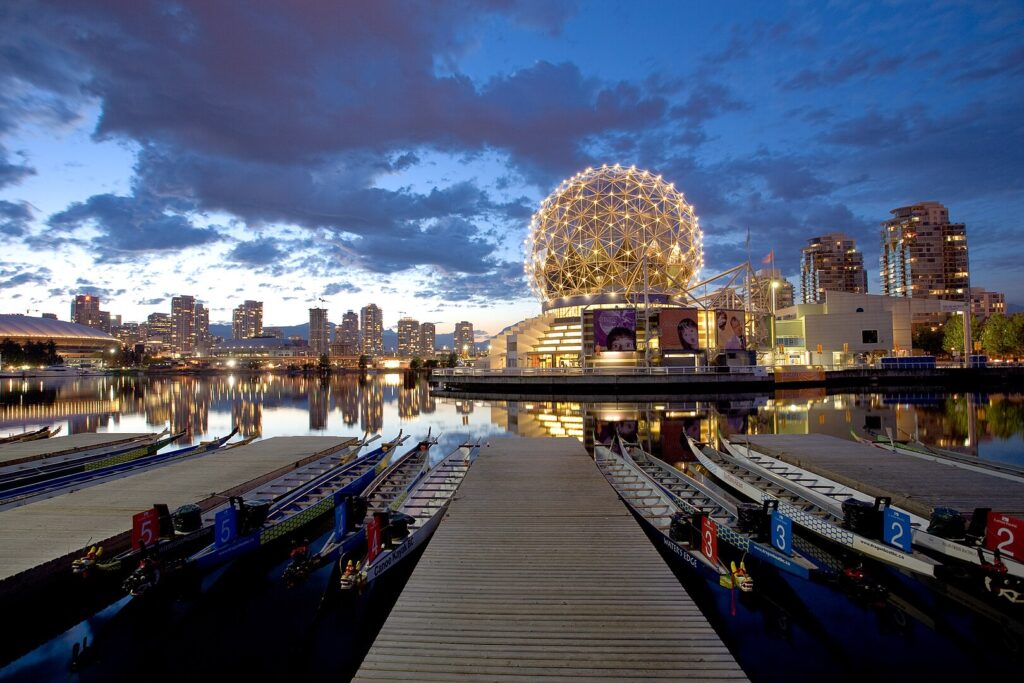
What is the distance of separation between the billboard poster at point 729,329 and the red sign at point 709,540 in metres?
57.6

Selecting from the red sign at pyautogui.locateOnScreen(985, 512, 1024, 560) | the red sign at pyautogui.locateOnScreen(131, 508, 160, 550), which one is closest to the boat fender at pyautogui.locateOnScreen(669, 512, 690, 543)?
the red sign at pyautogui.locateOnScreen(985, 512, 1024, 560)

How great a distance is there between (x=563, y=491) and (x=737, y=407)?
31.6 meters

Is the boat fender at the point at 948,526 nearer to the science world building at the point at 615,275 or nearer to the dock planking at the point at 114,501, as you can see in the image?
the dock planking at the point at 114,501

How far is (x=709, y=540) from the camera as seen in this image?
874 centimetres

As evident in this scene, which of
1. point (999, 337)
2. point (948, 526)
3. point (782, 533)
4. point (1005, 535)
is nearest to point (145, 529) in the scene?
point (782, 533)

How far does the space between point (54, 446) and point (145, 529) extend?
1550 centimetres

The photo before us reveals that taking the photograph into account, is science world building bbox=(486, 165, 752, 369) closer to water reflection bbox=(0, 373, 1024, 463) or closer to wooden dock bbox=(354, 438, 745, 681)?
water reflection bbox=(0, 373, 1024, 463)

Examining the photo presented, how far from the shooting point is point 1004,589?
8.27m

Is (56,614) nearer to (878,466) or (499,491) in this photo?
(499,491)

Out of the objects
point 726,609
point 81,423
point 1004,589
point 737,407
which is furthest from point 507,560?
point 81,423

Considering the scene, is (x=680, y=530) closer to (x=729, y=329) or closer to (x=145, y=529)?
(x=145, y=529)

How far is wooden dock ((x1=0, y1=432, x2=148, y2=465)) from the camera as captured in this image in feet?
60.5

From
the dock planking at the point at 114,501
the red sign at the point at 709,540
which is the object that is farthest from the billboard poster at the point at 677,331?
the red sign at the point at 709,540

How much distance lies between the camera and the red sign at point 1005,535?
8.55 m
